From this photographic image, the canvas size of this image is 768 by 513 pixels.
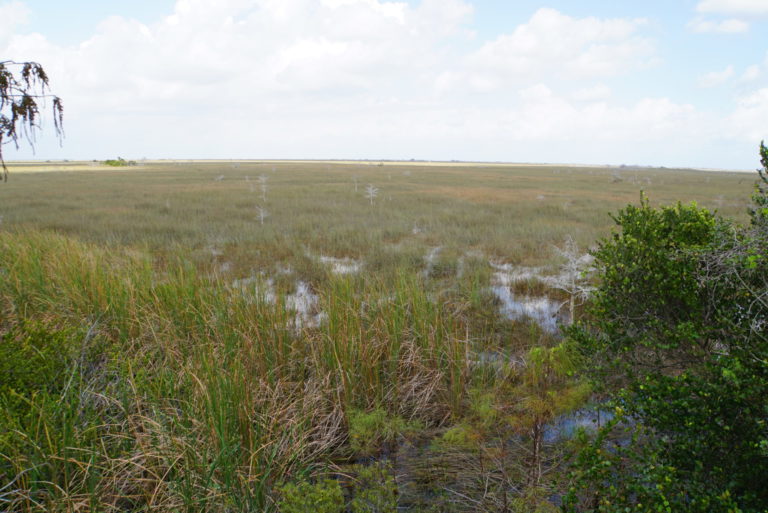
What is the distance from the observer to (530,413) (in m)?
3.77

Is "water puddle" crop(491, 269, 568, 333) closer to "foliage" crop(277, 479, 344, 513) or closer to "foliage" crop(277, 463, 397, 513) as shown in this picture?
"foliage" crop(277, 463, 397, 513)

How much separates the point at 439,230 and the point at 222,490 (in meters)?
11.5

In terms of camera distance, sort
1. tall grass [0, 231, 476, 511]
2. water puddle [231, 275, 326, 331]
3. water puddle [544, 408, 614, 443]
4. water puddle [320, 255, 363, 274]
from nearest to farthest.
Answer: tall grass [0, 231, 476, 511] → water puddle [544, 408, 614, 443] → water puddle [231, 275, 326, 331] → water puddle [320, 255, 363, 274]

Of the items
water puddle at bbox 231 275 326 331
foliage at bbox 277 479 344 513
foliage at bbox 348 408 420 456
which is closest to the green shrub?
foliage at bbox 277 479 344 513

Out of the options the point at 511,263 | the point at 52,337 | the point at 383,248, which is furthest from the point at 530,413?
the point at 383,248

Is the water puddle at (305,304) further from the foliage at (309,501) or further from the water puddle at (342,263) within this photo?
the foliage at (309,501)

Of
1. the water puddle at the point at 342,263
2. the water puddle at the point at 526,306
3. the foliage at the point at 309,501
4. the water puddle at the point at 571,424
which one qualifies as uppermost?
the foliage at the point at 309,501

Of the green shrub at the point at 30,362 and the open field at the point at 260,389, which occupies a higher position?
the green shrub at the point at 30,362

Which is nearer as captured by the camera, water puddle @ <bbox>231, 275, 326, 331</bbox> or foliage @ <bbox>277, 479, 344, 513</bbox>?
foliage @ <bbox>277, 479, 344, 513</bbox>

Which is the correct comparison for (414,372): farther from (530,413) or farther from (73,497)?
(73,497)

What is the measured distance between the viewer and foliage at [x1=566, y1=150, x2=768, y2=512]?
6.42 ft

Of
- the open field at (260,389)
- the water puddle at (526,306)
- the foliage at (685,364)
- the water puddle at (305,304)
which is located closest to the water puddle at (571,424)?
the open field at (260,389)

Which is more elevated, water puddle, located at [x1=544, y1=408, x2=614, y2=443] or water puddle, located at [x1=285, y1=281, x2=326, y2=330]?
water puddle, located at [x1=285, y1=281, x2=326, y2=330]

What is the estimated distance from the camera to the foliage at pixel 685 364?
1.96 metres
